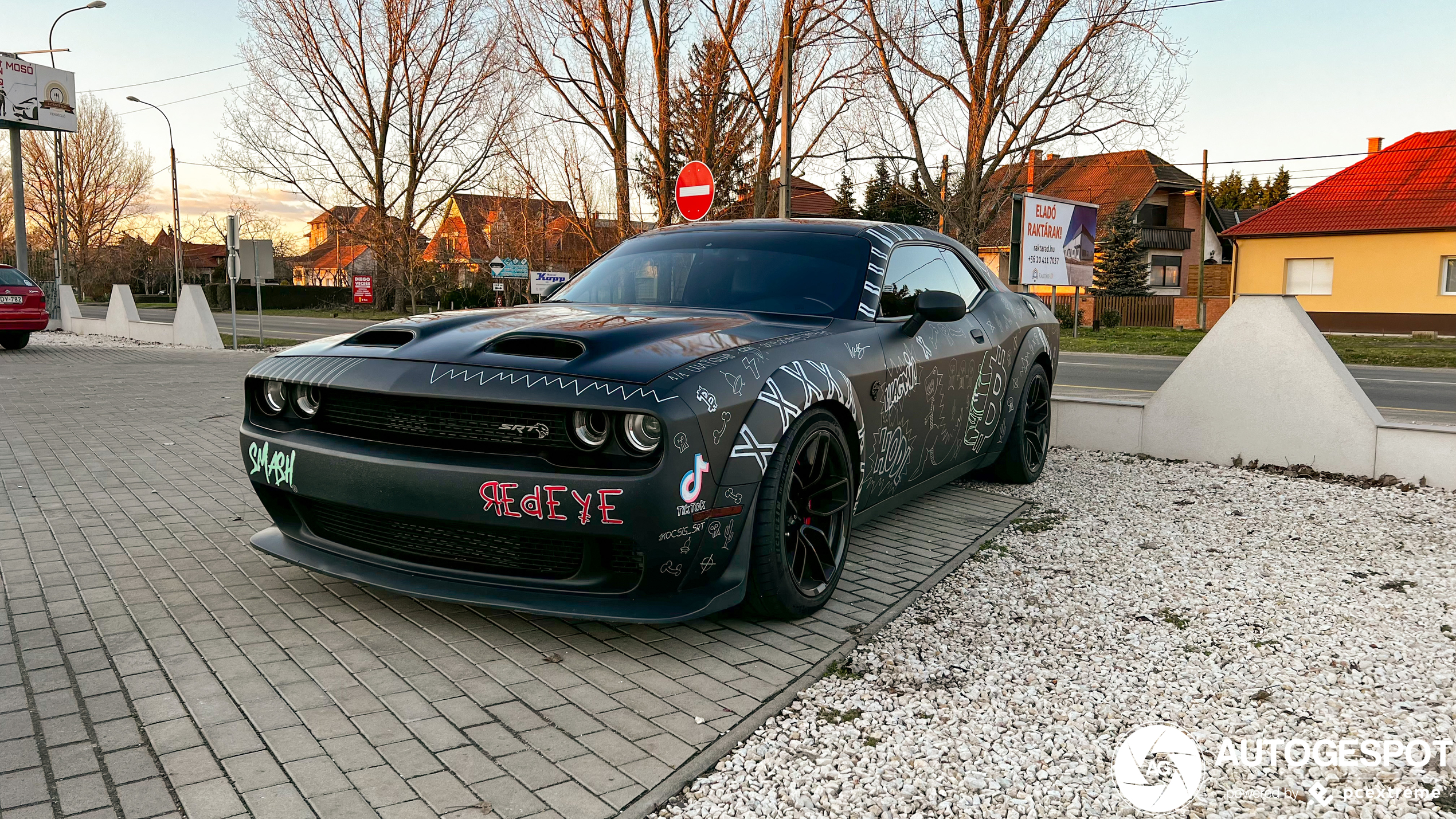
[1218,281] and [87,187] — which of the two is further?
[87,187]

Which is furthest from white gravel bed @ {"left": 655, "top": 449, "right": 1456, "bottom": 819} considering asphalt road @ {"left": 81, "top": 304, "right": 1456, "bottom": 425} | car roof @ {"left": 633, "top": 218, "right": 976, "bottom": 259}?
asphalt road @ {"left": 81, "top": 304, "right": 1456, "bottom": 425}

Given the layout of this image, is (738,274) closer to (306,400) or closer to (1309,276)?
(306,400)

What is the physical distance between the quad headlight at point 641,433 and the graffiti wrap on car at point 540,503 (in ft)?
0.48

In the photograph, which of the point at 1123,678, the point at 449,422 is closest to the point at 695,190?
the point at 449,422

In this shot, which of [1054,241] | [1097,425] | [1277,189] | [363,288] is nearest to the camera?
[1097,425]

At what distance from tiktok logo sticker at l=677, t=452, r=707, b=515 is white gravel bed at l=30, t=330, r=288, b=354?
17263mm

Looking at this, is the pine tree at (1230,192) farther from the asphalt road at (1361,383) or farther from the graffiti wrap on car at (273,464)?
the graffiti wrap on car at (273,464)

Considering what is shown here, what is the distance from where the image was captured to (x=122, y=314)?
23.0m

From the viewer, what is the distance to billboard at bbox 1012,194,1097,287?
10.9 meters

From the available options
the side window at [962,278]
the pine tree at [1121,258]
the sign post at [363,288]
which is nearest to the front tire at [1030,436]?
the side window at [962,278]

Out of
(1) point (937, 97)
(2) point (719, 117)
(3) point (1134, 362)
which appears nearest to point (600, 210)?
(2) point (719, 117)

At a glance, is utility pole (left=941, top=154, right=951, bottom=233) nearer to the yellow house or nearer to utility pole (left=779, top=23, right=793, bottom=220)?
utility pole (left=779, top=23, right=793, bottom=220)

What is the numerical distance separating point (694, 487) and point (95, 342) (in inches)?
894

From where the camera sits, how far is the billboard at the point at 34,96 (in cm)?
2883
